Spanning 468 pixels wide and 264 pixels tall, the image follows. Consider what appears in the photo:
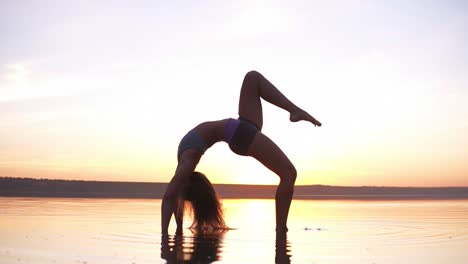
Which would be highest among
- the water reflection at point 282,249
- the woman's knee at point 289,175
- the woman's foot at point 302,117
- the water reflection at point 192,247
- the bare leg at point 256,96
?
the bare leg at point 256,96

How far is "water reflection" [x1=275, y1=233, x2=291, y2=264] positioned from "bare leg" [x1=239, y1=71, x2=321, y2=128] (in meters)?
1.34

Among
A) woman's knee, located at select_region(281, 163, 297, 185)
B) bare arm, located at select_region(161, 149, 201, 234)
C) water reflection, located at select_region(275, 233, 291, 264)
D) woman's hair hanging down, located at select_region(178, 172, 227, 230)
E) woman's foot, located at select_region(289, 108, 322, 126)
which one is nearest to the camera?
water reflection, located at select_region(275, 233, 291, 264)

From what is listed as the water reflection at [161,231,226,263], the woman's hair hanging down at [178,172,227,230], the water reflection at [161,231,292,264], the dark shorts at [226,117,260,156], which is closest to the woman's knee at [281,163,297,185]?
the dark shorts at [226,117,260,156]

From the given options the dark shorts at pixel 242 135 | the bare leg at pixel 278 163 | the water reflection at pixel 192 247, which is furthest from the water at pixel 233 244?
the dark shorts at pixel 242 135

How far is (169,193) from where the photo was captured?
22.5 feet

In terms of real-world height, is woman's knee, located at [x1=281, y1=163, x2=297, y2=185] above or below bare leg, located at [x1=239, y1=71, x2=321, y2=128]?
below

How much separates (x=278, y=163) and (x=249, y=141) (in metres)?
0.39

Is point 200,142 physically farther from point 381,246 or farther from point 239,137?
point 381,246

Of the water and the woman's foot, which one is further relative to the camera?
the woman's foot

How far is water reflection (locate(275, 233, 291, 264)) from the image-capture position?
4.44 meters

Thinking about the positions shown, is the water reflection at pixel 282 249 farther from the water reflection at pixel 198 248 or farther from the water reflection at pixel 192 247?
the water reflection at pixel 192 247

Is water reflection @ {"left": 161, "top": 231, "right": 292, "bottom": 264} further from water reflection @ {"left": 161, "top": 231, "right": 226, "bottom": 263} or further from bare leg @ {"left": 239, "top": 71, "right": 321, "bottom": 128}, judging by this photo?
bare leg @ {"left": 239, "top": 71, "right": 321, "bottom": 128}

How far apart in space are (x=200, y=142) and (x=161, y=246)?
1.81 m

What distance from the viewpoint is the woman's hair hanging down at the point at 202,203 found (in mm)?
7328
